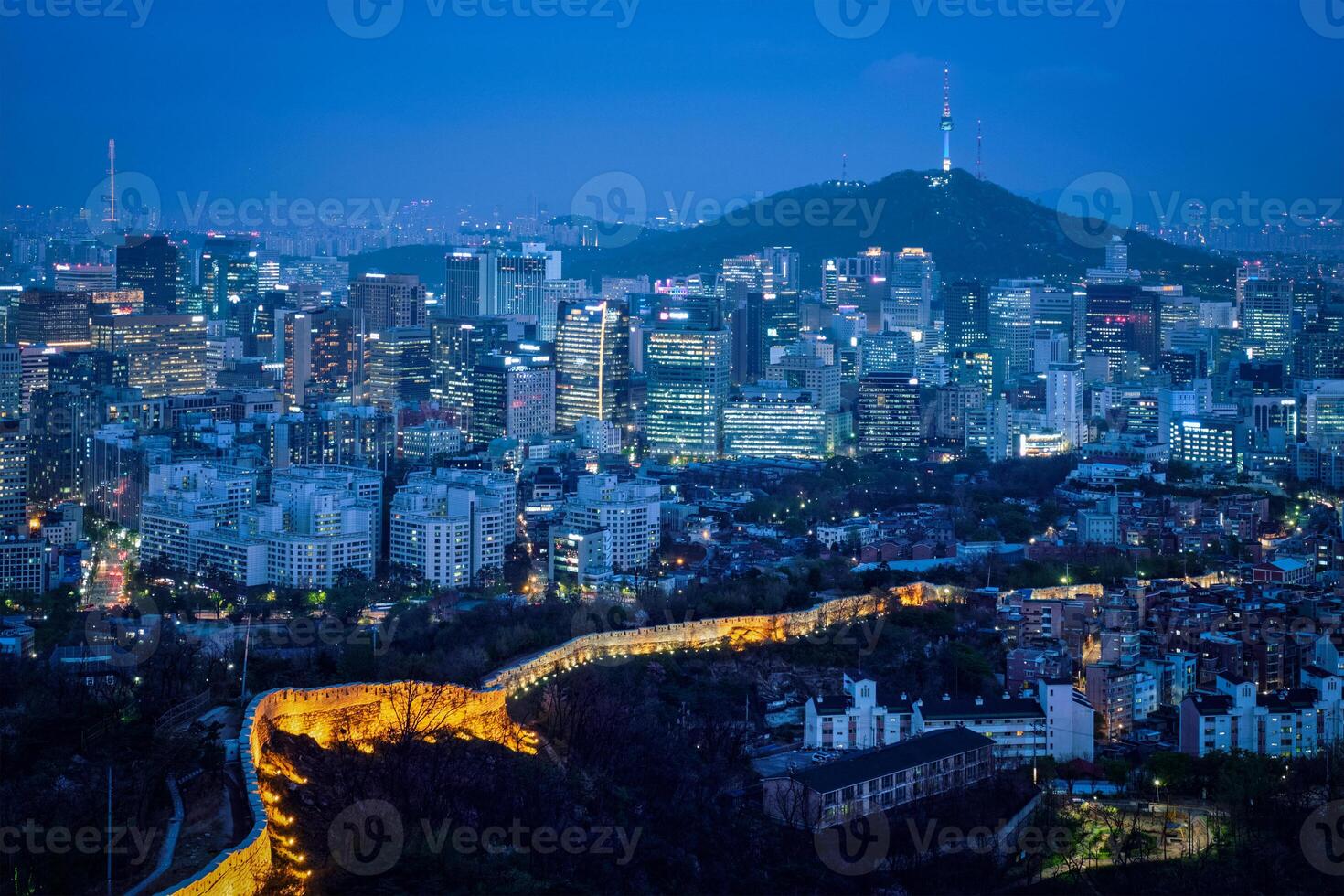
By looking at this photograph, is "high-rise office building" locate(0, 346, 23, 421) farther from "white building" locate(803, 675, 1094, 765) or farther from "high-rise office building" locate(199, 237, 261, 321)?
"white building" locate(803, 675, 1094, 765)

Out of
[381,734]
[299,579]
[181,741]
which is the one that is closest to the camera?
[181,741]

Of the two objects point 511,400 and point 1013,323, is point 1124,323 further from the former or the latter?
point 511,400

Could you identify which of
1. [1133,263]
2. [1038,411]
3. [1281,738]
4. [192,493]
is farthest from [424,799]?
[1133,263]

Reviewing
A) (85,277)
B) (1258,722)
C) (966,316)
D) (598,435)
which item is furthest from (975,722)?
(85,277)

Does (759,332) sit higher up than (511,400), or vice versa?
(759,332)

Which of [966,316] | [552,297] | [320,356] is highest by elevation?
[552,297]

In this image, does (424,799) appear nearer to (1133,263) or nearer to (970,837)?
(970,837)

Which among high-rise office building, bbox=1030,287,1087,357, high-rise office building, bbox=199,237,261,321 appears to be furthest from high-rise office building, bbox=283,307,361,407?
high-rise office building, bbox=1030,287,1087,357
